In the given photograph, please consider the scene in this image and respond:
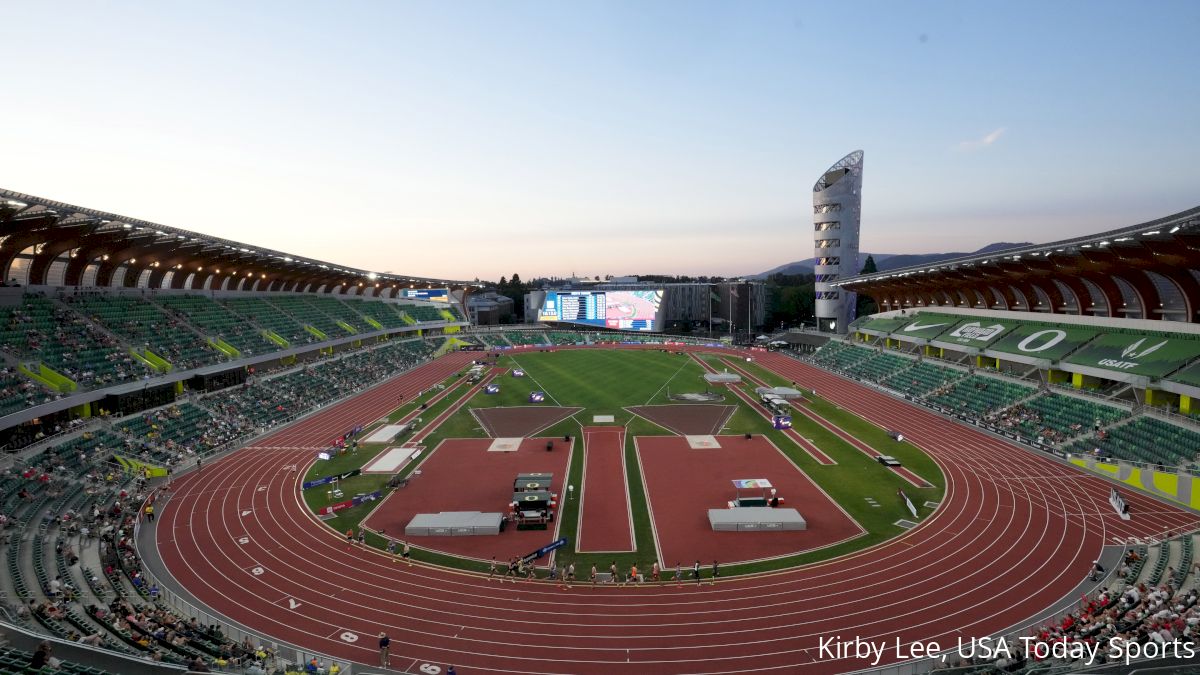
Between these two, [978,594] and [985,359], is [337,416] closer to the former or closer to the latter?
[978,594]

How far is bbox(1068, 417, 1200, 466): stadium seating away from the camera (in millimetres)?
26866

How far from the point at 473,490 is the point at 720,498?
12.3 m

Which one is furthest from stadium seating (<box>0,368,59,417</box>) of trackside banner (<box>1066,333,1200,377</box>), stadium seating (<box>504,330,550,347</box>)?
stadium seating (<box>504,330,550,347</box>)

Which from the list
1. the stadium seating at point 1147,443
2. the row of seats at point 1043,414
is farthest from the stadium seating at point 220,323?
the stadium seating at point 1147,443

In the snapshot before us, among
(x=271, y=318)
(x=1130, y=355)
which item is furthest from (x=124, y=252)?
(x=1130, y=355)

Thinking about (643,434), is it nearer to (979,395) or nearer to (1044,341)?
(979,395)

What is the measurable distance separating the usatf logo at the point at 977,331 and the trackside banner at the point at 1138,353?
9.92 m

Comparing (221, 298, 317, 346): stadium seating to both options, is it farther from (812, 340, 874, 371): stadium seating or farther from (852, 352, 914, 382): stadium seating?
(812, 340, 874, 371): stadium seating

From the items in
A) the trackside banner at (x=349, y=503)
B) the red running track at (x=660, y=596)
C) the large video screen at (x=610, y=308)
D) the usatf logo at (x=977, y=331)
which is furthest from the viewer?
the large video screen at (x=610, y=308)

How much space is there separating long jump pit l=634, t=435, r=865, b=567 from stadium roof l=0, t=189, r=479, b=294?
3207cm

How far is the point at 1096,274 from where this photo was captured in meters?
39.4

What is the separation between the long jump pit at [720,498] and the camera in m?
22.1

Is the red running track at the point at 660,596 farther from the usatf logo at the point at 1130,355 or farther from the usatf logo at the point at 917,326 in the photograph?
the usatf logo at the point at 917,326

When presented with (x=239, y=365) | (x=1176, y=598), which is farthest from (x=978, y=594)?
(x=239, y=365)
